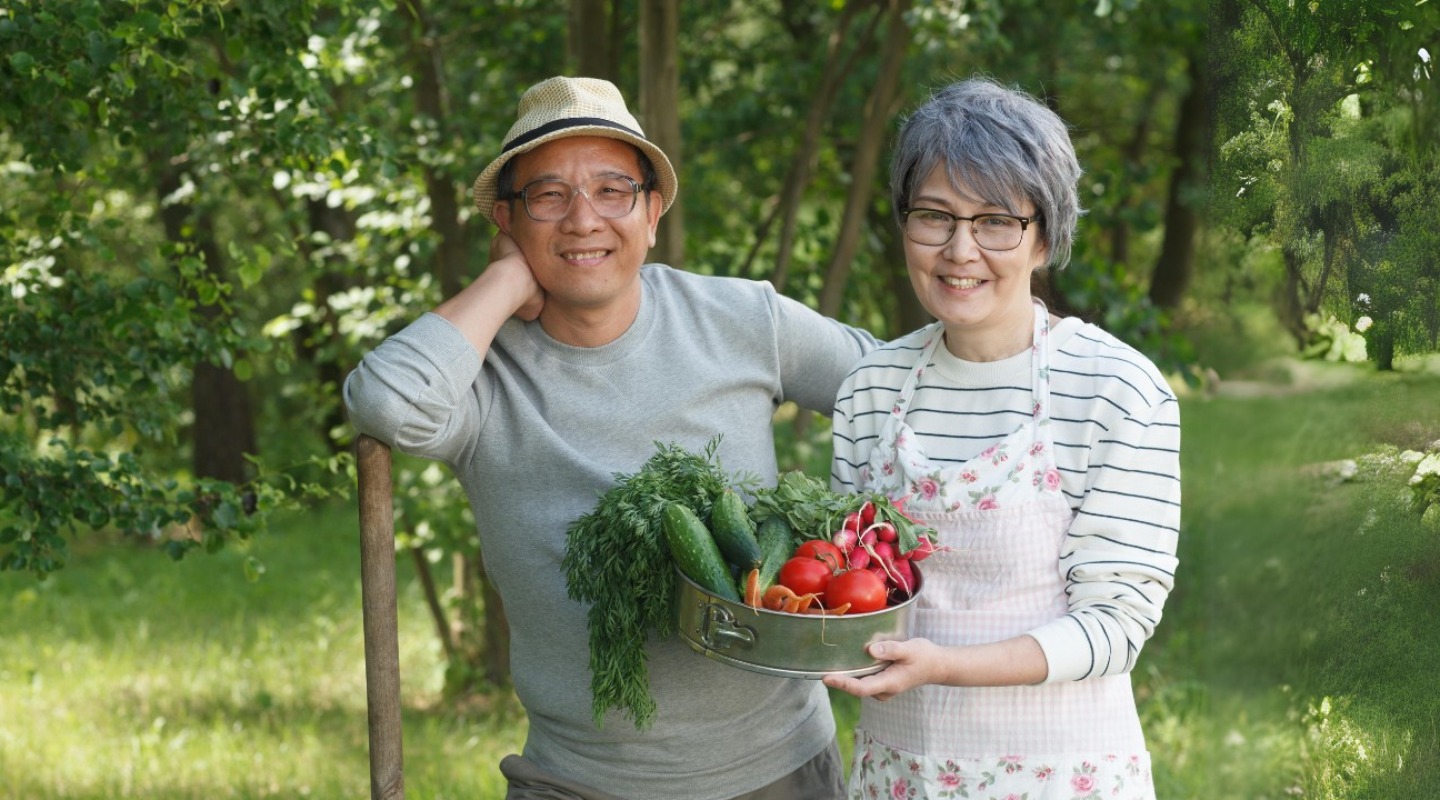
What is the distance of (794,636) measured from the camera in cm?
236

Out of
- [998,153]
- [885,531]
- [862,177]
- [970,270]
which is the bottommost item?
[885,531]

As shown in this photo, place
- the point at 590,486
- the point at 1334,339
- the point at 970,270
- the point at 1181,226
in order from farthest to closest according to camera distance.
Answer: the point at 1181,226 → the point at 590,486 → the point at 1334,339 → the point at 970,270

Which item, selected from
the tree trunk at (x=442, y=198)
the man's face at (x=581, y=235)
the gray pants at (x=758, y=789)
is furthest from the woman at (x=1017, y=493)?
the tree trunk at (x=442, y=198)

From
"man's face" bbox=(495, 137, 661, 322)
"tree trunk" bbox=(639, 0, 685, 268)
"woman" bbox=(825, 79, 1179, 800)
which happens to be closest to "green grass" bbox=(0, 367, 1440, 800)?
"woman" bbox=(825, 79, 1179, 800)

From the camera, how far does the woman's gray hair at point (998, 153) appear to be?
2.52m

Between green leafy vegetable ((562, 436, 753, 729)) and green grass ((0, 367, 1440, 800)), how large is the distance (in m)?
1.19

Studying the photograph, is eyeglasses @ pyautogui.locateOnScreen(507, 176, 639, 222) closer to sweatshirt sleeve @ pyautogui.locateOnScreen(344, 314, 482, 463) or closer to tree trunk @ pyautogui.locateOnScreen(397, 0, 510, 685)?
sweatshirt sleeve @ pyautogui.locateOnScreen(344, 314, 482, 463)

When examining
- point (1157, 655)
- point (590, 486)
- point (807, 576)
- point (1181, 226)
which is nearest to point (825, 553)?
point (807, 576)

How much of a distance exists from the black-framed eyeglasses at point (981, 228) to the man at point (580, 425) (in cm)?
75

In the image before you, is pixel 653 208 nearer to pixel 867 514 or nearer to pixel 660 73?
pixel 867 514

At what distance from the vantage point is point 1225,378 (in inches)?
167

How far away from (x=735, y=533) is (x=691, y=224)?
500 cm

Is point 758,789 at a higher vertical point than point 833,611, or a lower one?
lower

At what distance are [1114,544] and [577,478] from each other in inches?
45.2
